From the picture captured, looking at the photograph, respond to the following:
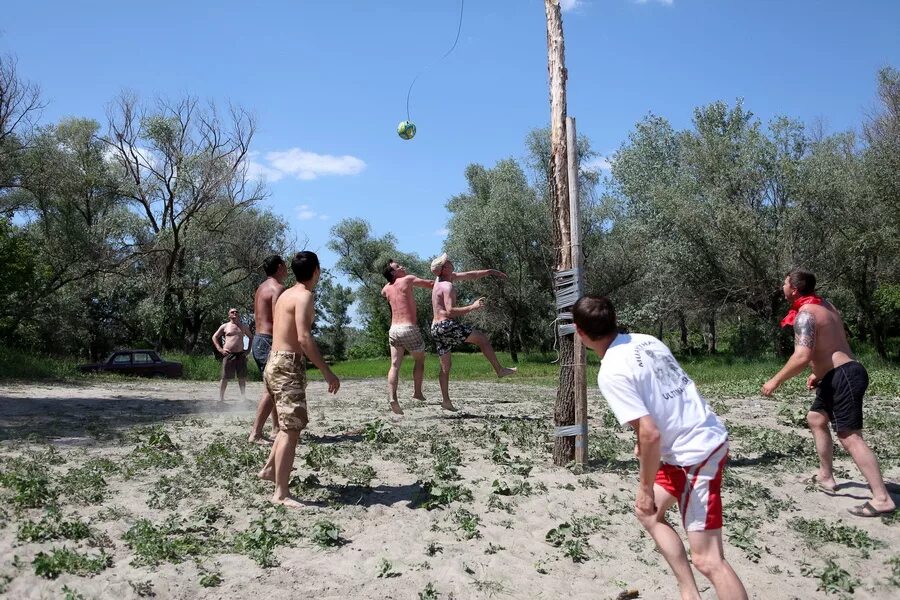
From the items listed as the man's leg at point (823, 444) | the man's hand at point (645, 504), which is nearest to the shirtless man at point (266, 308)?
the man's hand at point (645, 504)

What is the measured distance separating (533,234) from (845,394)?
109 feet

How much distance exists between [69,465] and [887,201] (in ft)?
91.4

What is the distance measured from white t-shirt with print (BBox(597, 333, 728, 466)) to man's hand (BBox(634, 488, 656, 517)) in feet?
0.67

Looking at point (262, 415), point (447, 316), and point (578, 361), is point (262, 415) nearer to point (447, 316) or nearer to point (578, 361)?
point (447, 316)

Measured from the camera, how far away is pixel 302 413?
5.70m

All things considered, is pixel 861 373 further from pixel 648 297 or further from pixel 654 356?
pixel 648 297

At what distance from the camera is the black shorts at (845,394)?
5.88m

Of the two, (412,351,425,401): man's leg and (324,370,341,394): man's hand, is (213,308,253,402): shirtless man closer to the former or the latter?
(412,351,425,401): man's leg

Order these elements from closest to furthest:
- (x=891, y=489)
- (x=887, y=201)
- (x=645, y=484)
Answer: (x=645, y=484) → (x=891, y=489) → (x=887, y=201)

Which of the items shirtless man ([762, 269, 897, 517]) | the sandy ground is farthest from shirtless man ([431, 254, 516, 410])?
shirtless man ([762, 269, 897, 517])

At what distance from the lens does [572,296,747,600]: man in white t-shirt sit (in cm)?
346

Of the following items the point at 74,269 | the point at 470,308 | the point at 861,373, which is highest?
the point at 74,269

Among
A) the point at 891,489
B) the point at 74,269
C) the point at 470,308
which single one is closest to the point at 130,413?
the point at 470,308

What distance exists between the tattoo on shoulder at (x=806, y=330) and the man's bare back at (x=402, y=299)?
5.20m
